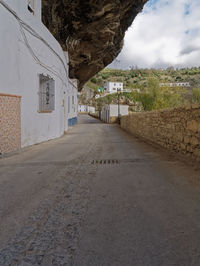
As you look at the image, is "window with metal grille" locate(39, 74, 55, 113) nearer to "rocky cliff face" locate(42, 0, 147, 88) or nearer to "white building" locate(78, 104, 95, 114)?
"rocky cliff face" locate(42, 0, 147, 88)

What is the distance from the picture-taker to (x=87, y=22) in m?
12.9

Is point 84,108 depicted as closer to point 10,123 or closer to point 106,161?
point 10,123

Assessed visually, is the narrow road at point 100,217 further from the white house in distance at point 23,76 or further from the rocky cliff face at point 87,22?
the rocky cliff face at point 87,22

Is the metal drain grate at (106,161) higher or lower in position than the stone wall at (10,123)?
lower

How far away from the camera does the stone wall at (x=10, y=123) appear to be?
16.4ft

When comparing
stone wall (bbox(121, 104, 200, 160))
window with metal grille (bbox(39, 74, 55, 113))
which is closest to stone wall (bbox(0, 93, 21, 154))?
window with metal grille (bbox(39, 74, 55, 113))

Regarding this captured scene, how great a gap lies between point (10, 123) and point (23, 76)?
1.75m

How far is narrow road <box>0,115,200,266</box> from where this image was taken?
148 cm

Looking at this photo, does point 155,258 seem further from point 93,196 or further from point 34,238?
point 93,196

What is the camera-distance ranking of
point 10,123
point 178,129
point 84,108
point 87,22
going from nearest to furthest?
point 178,129 → point 10,123 → point 87,22 → point 84,108

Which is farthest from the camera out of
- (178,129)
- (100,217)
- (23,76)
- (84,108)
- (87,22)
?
(84,108)

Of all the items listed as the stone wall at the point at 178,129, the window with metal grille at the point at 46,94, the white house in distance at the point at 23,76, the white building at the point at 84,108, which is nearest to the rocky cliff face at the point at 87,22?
the white house in distance at the point at 23,76

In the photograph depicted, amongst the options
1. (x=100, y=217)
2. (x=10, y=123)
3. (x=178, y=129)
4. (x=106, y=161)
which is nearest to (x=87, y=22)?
(x=10, y=123)

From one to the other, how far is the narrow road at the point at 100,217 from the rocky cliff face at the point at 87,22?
10.8 meters
